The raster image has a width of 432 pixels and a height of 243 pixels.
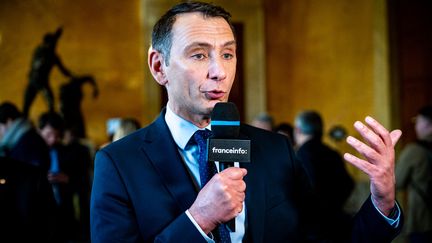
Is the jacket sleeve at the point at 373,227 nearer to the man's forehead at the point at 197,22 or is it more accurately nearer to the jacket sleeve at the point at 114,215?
the jacket sleeve at the point at 114,215


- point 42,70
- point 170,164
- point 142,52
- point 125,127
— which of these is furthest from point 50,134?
point 142,52

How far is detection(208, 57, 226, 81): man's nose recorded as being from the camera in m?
1.54

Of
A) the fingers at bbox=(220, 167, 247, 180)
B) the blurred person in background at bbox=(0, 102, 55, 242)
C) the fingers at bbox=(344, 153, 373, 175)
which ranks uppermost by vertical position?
the fingers at bbox=(220, 167, 247, 180)

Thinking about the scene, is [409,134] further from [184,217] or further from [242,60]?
[184,217]

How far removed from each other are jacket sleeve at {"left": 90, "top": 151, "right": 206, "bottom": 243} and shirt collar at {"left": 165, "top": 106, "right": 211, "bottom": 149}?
0.22m

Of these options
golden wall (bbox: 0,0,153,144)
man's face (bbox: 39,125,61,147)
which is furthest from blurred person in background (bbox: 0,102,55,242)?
golden wall (bbox: 0,0,153,144)

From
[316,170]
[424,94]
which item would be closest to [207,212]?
[316,170]

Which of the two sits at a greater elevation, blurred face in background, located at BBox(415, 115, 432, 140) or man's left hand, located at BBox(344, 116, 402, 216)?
man's left hand, located at BBox(344, 116, 402, 216)

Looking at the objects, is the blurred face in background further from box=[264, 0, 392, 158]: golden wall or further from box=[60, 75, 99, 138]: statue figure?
box=[60, 75, 99, 138]: statue figure

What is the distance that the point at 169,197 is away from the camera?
5.07 feet

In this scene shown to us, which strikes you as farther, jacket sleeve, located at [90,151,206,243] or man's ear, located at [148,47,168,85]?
man's ear, located at [148,47,168,85]

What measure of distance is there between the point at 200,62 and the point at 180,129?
0.76 ft

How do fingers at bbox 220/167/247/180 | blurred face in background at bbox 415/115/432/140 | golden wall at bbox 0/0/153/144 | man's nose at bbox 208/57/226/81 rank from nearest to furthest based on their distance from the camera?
1. fingers at bbox 220/167/247/180
2. man's nose at bbox 208/57/226/81
3. blurred face in background at bbox 415/115/432/140
4. golden wall at bbox 0/0/153/144

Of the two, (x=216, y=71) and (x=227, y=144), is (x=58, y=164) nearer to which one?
(x=216, y=71)
